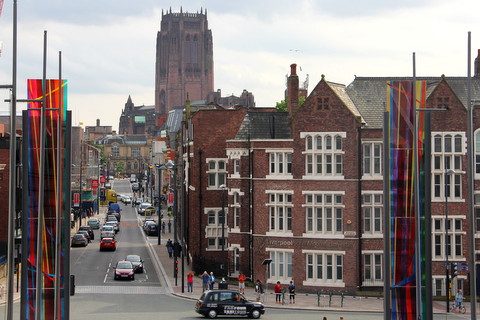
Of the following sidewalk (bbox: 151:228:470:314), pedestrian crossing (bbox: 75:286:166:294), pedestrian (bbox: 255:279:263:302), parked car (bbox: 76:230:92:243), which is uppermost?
parked car (bbox: 76:230:92:243)

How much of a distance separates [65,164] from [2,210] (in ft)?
138

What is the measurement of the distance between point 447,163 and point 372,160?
4261mm

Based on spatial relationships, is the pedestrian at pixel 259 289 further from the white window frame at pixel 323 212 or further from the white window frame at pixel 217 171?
the white window frame at pixel 217 171

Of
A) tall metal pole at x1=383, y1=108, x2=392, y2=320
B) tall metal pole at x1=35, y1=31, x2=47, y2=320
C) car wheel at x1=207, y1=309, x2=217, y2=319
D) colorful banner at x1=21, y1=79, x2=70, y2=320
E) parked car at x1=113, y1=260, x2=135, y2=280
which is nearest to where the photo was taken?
tall metal pole at x1=35, y1=31, x2=47, y2=320

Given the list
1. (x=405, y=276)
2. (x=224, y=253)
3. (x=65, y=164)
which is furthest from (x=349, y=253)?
(x=65, y=164)

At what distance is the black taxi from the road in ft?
2.15

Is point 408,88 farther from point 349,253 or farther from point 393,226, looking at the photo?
point 349,253

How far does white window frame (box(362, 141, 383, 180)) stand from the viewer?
56656 millimetres

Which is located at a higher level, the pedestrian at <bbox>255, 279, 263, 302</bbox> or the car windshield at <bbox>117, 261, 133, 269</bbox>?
the car windshield at <bbox>117, 261, 133, 269</bbox>

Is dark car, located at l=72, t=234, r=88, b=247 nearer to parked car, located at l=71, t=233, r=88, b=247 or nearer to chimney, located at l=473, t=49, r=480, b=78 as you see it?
parked car, located at l=71, t=233, r=88, b=247

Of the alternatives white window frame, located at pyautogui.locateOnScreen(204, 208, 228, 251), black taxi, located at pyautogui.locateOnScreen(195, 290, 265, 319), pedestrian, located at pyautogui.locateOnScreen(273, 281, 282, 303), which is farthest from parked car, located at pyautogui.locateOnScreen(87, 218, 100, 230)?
black taxi, located at pyautogui.locateOnScreen(195, 290, 265, 319)

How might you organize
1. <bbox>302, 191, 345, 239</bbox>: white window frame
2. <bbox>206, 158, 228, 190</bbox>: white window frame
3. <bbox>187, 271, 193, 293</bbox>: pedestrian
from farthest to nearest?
<bbox>206, 158, 228, 190</bbox>: white window frame < <bbox>187, 271, 193, 293</bbox>: pedestrian < <bbox>302, 191, 345, 239</bbox>: white window frame

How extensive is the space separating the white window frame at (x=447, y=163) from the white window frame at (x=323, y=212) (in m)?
5.43

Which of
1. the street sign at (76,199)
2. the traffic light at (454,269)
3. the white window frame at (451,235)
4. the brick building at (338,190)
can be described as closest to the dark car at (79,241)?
the street sign at (76,199)
